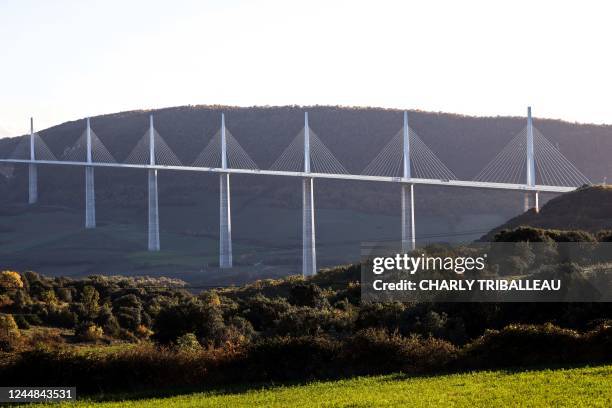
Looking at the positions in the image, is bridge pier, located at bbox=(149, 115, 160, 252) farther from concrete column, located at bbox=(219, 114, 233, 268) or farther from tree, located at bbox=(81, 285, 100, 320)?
tree, located at bbox=(81, 285, 100, 320)

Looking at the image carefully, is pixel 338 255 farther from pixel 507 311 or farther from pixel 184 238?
pixel 507 311

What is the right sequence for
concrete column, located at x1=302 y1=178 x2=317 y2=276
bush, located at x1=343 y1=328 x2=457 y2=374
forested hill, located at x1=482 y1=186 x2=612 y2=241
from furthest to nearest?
1. concrete column, located at x1=302 y1=178 x2=317 y2=276
2. forested hill, located at x1=482 y1=186 x2=612 y2=241
3. bush, located at x1=343 y1=328 x2=457 y2=374

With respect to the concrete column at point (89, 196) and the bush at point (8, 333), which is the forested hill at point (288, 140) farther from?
the bush at point (8, 333)

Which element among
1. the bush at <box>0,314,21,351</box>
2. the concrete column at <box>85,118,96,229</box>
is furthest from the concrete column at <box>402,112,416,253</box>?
the concrete column at <box>85,118,96,229</box>

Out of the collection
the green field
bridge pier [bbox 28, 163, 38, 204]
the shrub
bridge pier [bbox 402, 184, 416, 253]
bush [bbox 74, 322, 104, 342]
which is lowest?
bush [bbox 74, 322, 104, 342]

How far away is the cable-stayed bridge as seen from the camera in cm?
5144

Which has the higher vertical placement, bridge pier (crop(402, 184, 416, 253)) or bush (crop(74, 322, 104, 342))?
bridge pier (crop(402, 184, 416, 253))

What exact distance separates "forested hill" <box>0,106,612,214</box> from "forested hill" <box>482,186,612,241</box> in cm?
3816

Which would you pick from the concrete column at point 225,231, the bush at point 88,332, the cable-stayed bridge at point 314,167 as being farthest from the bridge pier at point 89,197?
the bush at point 88,332

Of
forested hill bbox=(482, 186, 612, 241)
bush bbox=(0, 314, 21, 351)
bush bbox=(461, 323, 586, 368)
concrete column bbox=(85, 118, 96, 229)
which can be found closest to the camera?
bush bbox=(461, 323, 586, 368)

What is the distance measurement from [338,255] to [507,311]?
51692 millimetres

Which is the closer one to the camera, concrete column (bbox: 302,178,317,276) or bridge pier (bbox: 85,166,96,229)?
concrete column (bbox: 302,178,317,276)

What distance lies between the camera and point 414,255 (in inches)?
1048

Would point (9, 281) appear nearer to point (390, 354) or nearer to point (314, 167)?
point (390, 354)
